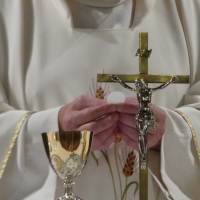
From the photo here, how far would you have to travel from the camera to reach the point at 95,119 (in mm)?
1156

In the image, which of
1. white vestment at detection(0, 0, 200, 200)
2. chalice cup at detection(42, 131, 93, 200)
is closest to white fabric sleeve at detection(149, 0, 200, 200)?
white vestment at detection(0, 0, 200, 200)

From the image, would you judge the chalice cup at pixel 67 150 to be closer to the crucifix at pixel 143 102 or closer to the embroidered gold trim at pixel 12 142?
the crucifix at pixel 143 102

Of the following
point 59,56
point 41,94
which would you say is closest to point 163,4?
point 59,56

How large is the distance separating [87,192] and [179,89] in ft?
1.49

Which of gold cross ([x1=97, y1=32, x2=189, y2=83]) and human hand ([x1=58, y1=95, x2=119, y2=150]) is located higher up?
gold cross ([x1=97, y1=32, x2=189, y2=83])

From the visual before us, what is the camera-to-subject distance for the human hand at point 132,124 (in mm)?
1139

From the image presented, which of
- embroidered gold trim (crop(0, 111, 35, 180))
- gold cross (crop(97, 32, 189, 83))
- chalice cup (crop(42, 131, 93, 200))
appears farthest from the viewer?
embroidered gold trim (crop(0, 111, 35, 180))

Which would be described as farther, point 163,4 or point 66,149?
point 163,4

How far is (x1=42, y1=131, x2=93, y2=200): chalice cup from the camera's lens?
0.98 m

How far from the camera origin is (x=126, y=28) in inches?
60.1

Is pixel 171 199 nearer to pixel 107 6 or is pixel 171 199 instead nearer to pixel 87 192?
pixel 87 192

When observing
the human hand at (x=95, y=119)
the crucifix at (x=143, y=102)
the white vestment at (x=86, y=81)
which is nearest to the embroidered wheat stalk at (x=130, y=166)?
the white vestment at (x=86, y=81)

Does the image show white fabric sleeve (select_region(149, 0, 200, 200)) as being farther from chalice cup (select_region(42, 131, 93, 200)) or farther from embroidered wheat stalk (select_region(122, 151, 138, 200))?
chalice cup (select_region(42, 131, 93, 200))

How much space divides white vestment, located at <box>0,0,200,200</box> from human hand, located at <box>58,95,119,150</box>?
93mm
